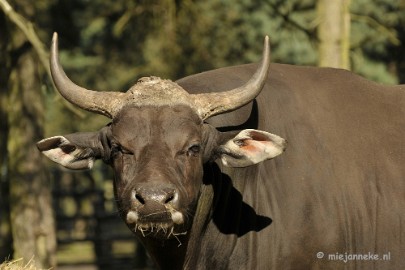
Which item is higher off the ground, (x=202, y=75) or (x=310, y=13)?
(x=310, y=13)

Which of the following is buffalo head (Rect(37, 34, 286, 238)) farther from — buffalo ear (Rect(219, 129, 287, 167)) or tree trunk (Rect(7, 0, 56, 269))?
tree trunk (Rect(7, 0, 56, 269))

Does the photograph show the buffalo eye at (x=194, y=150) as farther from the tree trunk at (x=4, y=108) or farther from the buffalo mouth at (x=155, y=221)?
the tree trunk at (x=4, y=108)

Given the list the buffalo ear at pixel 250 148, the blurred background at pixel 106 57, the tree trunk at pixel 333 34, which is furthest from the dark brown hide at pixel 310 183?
the blurred background at pixel 106 57

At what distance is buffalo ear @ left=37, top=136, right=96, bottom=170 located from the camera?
8.20 meters

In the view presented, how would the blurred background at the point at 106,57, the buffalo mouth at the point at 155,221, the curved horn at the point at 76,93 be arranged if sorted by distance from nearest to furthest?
the buffalo mouth at the point at 155,221
the curved horn at the point at 76,93
the blurred background at the point at 106,57

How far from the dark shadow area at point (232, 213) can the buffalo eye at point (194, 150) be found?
53 cm

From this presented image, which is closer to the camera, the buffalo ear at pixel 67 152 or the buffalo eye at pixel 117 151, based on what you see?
the buffalo eye at pixel 117 151

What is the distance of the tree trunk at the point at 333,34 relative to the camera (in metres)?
12.1

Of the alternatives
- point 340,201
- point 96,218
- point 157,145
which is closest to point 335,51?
point 340,201

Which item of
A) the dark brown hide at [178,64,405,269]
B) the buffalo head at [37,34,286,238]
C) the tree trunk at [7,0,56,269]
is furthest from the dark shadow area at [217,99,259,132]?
the tree trunk at [7,0,56,269]

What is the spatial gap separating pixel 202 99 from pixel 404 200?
75.8 inches

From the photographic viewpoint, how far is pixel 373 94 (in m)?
9.16

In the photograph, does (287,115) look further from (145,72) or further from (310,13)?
(310,13)

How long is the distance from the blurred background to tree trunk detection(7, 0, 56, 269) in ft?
0.05
